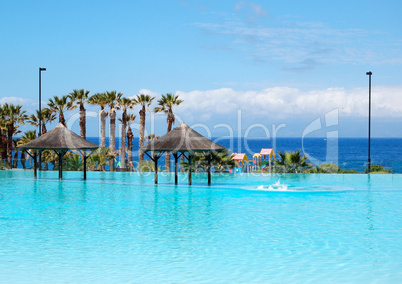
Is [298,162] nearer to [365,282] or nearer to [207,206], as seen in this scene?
[207,206]

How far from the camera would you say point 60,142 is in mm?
34062

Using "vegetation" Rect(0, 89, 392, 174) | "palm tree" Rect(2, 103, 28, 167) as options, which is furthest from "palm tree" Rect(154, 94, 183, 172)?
"palm tree" Rect(2, 103, 28, 167)

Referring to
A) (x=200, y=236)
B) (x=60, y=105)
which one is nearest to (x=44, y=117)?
(x=60, y=105)

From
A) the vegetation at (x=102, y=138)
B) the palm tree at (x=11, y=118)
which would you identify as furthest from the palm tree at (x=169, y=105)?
the palm tree at (x=11, y=118)

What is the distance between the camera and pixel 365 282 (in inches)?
412

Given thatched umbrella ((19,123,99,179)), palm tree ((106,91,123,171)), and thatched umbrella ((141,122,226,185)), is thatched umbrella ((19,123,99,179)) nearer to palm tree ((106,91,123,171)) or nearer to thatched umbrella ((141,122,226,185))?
thatched umbrella ((141,122,226,185))

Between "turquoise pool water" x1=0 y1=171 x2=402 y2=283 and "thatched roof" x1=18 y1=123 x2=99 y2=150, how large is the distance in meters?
6.04

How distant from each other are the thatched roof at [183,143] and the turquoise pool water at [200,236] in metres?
2.70

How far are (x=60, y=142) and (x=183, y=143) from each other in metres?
9.29

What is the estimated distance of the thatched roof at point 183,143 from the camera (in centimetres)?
2958

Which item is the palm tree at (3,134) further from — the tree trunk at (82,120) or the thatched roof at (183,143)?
the thatched roof at (183,143)

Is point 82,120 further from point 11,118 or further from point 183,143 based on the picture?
point 183,143

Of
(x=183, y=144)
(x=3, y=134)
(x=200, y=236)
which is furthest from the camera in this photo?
(x=3, y=134)

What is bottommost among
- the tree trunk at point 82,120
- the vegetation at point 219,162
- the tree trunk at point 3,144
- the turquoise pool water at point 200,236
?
the turquoise pool water at point 200,236
